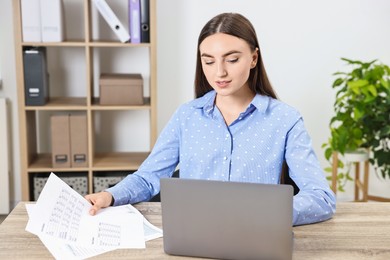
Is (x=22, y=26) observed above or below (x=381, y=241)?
above

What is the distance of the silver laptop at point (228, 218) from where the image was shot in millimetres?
1223

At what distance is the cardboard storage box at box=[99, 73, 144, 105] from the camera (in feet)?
10.7

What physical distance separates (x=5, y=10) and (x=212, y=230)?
2643mm

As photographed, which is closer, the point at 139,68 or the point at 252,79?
the point at 252,79

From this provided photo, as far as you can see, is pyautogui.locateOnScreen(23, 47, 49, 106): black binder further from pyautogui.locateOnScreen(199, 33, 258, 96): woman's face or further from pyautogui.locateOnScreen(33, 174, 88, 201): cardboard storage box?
pyautogui.locateOnScreen(199, 33, 258, 96): woman's face

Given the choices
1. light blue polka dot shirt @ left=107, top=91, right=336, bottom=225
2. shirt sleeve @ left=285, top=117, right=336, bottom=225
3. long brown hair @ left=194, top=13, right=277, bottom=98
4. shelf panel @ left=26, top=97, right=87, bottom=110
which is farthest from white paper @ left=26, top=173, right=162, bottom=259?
shelf panel @ left=26, top=97, right=87, bottom=110

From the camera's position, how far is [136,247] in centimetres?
140

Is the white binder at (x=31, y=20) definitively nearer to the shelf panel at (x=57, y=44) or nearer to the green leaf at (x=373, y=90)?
the shelf panel at (x=57, y=44)

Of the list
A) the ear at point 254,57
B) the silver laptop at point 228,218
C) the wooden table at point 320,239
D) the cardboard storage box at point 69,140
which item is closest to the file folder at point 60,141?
the cardboard storage box at point 69,140

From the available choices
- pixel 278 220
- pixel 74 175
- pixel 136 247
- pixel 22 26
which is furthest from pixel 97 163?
pixel 278 220

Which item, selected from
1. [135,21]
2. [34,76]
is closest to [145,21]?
[135,21]

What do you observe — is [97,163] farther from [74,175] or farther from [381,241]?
[381,241]

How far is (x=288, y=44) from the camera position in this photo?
11.8 feet

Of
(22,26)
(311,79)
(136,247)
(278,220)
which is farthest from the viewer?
(311,79)
